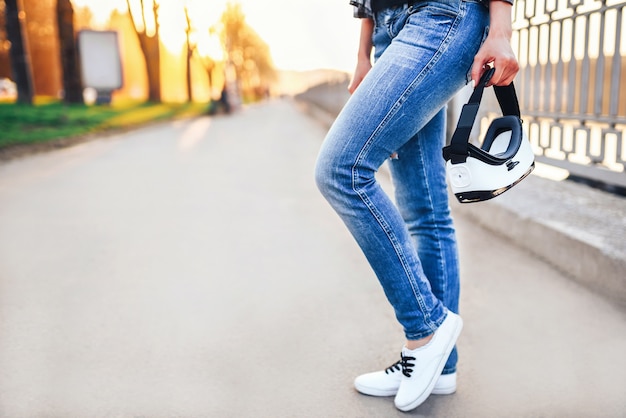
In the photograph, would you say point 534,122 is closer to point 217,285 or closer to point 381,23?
point 217,285

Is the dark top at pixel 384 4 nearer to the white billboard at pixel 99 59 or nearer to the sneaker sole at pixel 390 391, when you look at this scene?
the sneaker sole at pixel 390 391

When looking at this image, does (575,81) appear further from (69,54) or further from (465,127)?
(69,54)

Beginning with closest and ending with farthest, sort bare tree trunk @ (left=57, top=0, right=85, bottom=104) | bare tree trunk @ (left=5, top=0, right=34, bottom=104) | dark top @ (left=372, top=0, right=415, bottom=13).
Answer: dark top @ (left=372, top=0, right=415, bottom=13)
bare tree trunk @ (left=5, top=0, right=34, bottom=104)
bare tree trunk @ (left=57, top=0, right=85, bottom=104)

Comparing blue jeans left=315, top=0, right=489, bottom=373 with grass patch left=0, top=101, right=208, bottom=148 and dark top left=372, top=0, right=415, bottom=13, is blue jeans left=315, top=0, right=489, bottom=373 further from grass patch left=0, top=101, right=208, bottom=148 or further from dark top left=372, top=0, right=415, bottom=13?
grass patch left=0, top=101, right=208, bottom=148

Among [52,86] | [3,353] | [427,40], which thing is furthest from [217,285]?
[52,86]

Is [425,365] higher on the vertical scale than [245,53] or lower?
higher

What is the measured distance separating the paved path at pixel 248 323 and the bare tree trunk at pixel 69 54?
51.7 ft

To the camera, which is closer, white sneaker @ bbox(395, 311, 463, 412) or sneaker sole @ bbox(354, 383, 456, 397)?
white sneaker @ bbox(395, 311, 463, 412)

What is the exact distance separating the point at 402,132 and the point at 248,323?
4.31 feet

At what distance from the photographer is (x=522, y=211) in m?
3.92

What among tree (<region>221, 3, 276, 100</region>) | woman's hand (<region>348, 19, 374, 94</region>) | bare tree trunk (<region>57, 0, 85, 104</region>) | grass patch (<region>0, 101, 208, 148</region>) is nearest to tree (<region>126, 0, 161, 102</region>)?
tree (<region>221, 3, 276, 100</region>)

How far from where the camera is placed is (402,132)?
178 centimetres

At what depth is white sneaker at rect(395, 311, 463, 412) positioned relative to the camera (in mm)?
1939

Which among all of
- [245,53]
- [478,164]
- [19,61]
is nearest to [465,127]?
[478,164]
